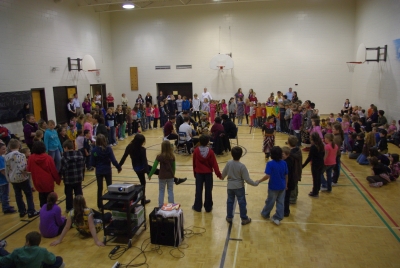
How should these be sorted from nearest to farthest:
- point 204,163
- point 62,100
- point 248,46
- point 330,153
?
1. point 204,163
2. point 330,153
3. point 62,100
4. point 248,46

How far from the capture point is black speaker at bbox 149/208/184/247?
490 centimetres

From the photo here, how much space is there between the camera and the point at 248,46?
19.4m

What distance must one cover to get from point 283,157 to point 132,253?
3006 mm

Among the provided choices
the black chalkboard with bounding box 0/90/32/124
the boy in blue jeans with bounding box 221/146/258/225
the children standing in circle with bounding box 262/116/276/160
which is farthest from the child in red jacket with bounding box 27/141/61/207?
the black chalkboard with bounding box 0/90/32/124

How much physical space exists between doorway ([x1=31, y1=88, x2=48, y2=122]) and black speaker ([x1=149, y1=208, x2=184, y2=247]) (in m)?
11.1

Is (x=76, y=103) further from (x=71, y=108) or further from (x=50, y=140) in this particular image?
(x=50, y=140)

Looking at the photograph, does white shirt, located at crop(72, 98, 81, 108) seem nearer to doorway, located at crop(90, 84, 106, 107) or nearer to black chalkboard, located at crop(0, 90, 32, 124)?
doorway, located at crop(90, 84, 106, 107)

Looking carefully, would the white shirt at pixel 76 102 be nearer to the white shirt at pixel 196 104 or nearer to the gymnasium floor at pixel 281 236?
the white shirt at pixel 196 104

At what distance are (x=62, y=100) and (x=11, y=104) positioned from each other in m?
3.46

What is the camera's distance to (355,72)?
1805cm

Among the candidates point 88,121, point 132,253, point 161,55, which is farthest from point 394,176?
point 161,55

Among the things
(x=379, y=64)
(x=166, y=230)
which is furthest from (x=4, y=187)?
(x=379, y=64)

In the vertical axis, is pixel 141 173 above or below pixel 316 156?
below

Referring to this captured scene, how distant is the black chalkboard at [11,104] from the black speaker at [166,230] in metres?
9.62
